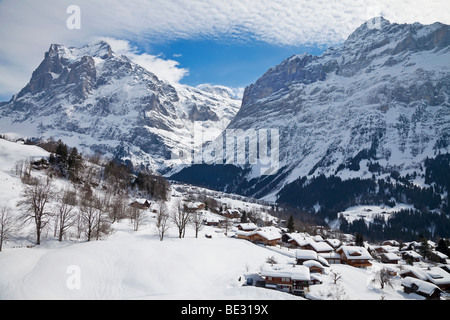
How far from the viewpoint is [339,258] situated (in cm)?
6794

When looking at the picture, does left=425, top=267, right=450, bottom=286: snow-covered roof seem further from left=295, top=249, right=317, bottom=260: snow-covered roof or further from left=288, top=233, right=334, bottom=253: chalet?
left=295, top=249, right=317, bottom=260: snow-covered roof

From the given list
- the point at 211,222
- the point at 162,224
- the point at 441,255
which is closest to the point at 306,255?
the point at 162,224

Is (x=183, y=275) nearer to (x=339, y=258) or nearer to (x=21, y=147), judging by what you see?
(x=339, y=258)

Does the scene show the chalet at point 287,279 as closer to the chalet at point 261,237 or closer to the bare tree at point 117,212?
the chalet at point 261,237

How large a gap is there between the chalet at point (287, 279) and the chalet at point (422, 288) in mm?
22506

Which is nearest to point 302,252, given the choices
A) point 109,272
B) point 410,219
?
point 109,272

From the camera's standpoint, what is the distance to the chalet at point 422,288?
4731 centimetres

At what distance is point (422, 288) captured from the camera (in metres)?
47.8

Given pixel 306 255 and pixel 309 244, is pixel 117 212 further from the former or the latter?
pixel 309 244

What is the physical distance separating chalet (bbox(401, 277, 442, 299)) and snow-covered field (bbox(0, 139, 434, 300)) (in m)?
1.53

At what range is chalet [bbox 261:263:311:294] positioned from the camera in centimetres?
3925

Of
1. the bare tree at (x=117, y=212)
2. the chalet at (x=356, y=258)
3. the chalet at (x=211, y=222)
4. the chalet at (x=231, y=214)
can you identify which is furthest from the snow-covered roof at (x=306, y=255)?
the chalet at (x=231, y=214)

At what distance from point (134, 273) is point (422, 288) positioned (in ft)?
153

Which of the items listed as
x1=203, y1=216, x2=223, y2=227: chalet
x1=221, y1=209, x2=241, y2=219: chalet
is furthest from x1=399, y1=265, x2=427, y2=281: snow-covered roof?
x1=221, y1=209, x2=241, y2=219: chalet
